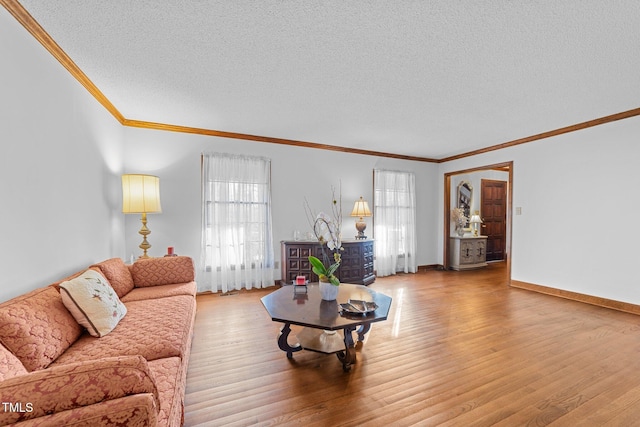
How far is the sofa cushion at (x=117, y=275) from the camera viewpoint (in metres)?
2.56

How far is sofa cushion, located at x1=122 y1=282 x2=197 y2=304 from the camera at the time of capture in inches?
103

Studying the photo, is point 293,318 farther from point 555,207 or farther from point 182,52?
point 555,207

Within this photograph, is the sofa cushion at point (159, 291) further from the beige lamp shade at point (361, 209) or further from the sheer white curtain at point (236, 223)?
the beige lamp shade at point (361, 209)

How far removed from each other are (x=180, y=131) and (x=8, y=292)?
10.0 ft

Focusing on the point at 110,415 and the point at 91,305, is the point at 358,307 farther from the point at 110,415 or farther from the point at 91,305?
the point at 91,305

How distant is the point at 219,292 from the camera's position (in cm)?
448

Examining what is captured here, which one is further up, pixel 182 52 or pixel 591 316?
pixel 182 52

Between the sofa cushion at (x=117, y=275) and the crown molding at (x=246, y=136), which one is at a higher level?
the crown molding at (x=246, y=136)

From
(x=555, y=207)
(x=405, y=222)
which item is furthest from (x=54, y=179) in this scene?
(x=555, y=207)

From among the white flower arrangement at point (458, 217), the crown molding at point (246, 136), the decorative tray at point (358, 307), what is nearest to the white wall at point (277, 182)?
the crown molding at point (246, 136)

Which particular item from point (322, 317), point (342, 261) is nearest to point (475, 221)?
point (342, 261)

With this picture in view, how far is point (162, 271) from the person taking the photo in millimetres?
3143

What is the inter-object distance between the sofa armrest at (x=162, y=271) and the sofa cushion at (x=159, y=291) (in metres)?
0.08

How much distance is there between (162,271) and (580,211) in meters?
5.67
